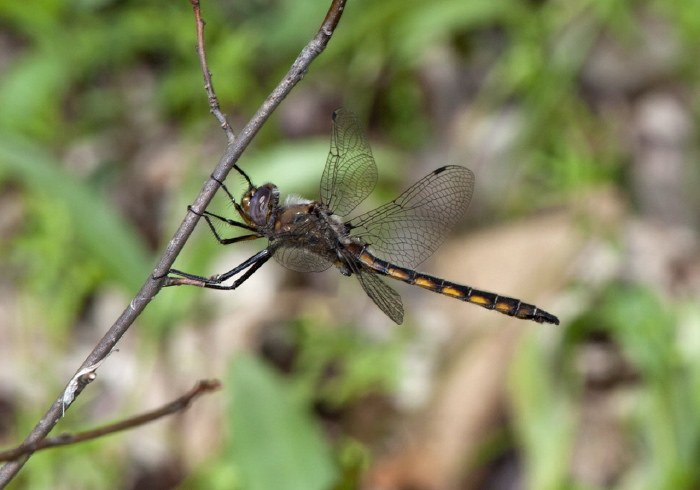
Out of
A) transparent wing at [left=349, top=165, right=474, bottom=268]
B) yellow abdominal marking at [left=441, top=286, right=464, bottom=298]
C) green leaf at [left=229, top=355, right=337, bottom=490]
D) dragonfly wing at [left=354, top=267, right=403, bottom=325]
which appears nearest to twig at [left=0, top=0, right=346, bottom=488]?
dragonfly wing at [left=354, top=267, right=403, bottom=325]

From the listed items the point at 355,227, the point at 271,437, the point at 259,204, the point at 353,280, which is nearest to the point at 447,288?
the point at 355,227

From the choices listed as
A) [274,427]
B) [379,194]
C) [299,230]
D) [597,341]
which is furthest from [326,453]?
[379,194]

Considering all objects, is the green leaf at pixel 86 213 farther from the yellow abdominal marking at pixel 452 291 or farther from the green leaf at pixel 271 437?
the yellow abdominal marking at pixel 452 291

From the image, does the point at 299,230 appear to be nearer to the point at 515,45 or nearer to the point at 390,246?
the point at 390,246

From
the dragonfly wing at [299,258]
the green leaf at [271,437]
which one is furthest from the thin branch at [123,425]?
the green leaf at [271,437]

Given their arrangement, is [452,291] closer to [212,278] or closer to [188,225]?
[212,278]
